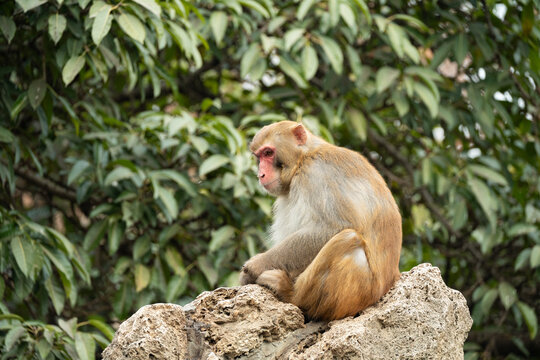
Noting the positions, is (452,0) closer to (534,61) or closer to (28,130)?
(534,61)

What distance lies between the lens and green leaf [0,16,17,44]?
218 inches

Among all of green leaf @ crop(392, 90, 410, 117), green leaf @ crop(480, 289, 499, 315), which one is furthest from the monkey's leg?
green leaf @ crop(480, 289, 499, 315)

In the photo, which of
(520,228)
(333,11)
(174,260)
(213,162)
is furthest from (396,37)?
(174,260)

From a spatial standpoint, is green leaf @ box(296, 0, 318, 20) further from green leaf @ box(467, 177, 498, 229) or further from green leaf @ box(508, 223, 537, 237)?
green leaf @ box(508, 223, 537, 237)

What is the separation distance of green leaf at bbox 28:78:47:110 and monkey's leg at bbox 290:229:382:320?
110 inches

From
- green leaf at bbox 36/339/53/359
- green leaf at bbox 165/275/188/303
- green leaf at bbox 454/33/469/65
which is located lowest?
green leaf at bbox 165/275/188/303

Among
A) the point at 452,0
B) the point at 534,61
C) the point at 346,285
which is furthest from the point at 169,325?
the point at 452,0

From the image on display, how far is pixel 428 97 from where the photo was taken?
709 centimetres

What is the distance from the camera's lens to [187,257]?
7.14 meters

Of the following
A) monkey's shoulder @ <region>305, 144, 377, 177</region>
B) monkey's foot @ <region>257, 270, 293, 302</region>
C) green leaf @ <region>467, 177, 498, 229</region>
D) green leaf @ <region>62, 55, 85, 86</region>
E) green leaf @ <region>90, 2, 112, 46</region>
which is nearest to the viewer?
monkey's foot @ <region>257, 270, 293, 302</region>

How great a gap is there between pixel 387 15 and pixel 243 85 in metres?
2.06

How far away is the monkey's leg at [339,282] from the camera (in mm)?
4145

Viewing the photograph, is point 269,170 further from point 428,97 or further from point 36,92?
point 428,97

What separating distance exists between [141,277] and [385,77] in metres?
2.98
